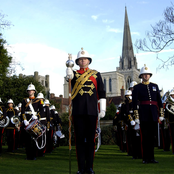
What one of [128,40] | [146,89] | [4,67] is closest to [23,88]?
[4,67]

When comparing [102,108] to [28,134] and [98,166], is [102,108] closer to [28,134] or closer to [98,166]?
[98,166]

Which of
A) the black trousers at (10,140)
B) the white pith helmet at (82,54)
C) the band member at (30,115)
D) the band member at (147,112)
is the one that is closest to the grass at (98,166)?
the band member at (147,112)

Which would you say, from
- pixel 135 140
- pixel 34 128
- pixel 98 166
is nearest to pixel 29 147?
pixel 34 128

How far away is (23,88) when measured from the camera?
30828 mm

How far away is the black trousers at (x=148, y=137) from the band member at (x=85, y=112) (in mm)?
2335

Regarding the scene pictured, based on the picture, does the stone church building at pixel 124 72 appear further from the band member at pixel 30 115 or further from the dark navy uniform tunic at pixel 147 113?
→ the dark navy uniform tunic at pixel 147 113

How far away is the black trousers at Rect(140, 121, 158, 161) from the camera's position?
838 centimetres

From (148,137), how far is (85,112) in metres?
2.81

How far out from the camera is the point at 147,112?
834 cm

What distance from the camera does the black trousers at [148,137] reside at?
838cm

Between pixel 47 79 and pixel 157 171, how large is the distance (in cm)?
7462

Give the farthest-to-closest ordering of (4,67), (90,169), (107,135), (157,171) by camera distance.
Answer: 1. (107,135)
2. (4,67)
3. (157,171)
4. (90,169)

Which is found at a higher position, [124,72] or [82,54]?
[124,72]

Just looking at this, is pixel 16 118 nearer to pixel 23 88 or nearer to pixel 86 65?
pixel 86 65
